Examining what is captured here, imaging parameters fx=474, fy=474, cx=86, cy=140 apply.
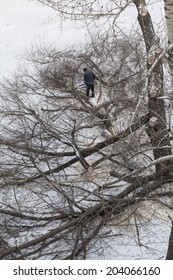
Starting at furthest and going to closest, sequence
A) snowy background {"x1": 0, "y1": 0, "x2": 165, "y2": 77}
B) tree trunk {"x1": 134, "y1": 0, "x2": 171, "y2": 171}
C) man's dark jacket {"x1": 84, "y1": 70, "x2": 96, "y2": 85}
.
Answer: snowy background {"x1": 0, "y1": 0, "x2": 165, "y2": 77}, man's dark jacket {"x1": 84, "y1": 70, "x2": 96, "y2": 85}, tree trunk {"x1": 134, "y1": 0, "x2": 171, "y2": 171}

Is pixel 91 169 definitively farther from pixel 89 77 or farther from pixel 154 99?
pixel 89 77

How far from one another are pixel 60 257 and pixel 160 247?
5.11 feet

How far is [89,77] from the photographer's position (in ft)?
37.9

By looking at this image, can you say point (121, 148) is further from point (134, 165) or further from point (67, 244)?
point (67, 244)

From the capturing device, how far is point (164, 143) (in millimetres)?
6953

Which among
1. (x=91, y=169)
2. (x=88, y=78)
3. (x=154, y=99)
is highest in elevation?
(x=88, y=78)

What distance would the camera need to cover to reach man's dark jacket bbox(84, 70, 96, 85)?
451 inches

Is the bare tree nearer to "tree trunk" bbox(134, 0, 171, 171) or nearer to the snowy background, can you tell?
"tree trunk" bbox(134, 0, 171, 171)

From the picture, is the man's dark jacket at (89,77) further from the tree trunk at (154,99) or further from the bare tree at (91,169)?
the tree trunk at (154,99)

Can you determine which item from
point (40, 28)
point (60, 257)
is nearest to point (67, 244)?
point (60, 257)

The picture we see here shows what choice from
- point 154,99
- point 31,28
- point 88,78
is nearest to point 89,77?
point 88,78

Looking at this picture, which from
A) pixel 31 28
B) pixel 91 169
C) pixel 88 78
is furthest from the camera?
pixel 31 28

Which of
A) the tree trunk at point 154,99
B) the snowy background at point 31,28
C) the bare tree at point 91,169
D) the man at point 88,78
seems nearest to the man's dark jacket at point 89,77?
the man at point 88,78

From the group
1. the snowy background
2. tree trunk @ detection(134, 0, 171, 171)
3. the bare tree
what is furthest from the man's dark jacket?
tree trunk @ detection(134, 0, 171, 171)
